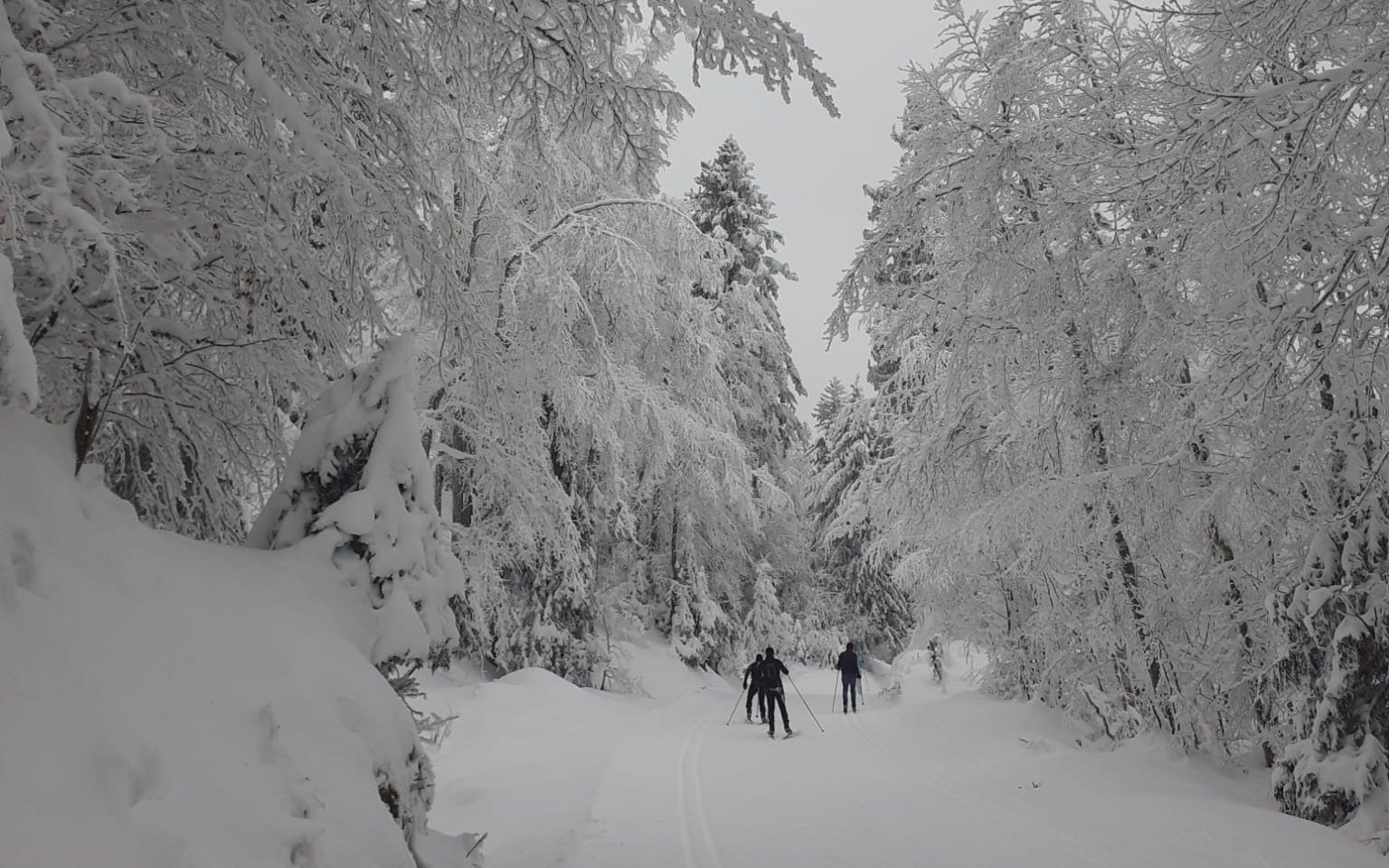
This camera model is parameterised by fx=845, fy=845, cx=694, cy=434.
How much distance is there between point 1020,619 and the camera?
46.8 feet

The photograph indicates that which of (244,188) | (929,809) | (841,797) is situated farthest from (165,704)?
(841,797)

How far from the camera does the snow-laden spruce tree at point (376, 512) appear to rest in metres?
4.45

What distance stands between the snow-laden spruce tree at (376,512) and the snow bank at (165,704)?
34 centimetres

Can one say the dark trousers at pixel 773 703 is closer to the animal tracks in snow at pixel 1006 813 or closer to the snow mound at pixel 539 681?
the animal tracks in snow at pixel 1006 813

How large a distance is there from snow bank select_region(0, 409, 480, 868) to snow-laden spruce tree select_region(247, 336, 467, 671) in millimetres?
336

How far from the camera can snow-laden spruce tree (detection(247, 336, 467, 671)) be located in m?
4.45

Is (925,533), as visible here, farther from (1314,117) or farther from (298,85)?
(298,85)

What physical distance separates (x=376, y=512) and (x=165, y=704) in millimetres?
1685

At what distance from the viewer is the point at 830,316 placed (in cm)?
986

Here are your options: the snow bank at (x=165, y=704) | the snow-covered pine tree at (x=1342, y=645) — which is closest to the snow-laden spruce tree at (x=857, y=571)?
the snow-covered pine tree at (x=1342, y=645)

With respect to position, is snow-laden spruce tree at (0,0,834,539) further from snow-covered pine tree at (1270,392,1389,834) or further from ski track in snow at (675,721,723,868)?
snow-covered pine tree at (1270,392,1389,834)

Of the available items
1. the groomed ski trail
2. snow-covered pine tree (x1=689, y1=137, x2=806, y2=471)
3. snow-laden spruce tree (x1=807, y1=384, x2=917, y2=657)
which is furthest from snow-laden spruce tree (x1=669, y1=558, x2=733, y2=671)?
the groomed ski trail

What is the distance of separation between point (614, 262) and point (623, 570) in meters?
12.2

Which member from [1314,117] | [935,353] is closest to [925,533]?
[935,353]
